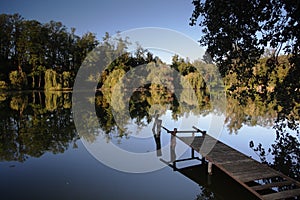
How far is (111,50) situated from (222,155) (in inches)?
1644

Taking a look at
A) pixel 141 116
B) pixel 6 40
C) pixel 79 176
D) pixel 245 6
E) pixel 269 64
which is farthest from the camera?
pixel 6 40

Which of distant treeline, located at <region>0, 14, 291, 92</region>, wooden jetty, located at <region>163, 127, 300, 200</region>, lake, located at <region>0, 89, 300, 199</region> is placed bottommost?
lake, located at <region>0, 89, 300, 199</region>

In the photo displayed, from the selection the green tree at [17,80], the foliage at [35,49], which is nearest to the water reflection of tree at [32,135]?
the green tree at [17,80]

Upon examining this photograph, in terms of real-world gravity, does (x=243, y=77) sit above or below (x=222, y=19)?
below

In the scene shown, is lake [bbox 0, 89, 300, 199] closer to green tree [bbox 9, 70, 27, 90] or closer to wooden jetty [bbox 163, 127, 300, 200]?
wooden jetty [bbox 163, 127, 300, 200]

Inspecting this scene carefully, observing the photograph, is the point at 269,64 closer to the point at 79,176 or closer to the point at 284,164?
the point at 284,164

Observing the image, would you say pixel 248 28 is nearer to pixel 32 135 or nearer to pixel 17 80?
pixel 32 135

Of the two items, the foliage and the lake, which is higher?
the foliage

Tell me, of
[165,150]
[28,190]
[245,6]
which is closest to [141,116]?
[165,150]

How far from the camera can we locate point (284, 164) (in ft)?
23.1

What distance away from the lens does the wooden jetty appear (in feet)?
15.5

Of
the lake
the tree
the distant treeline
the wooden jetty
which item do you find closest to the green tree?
the distant treeline

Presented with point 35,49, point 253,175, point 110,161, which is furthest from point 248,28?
point 35,49

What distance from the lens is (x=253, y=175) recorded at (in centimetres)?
542
